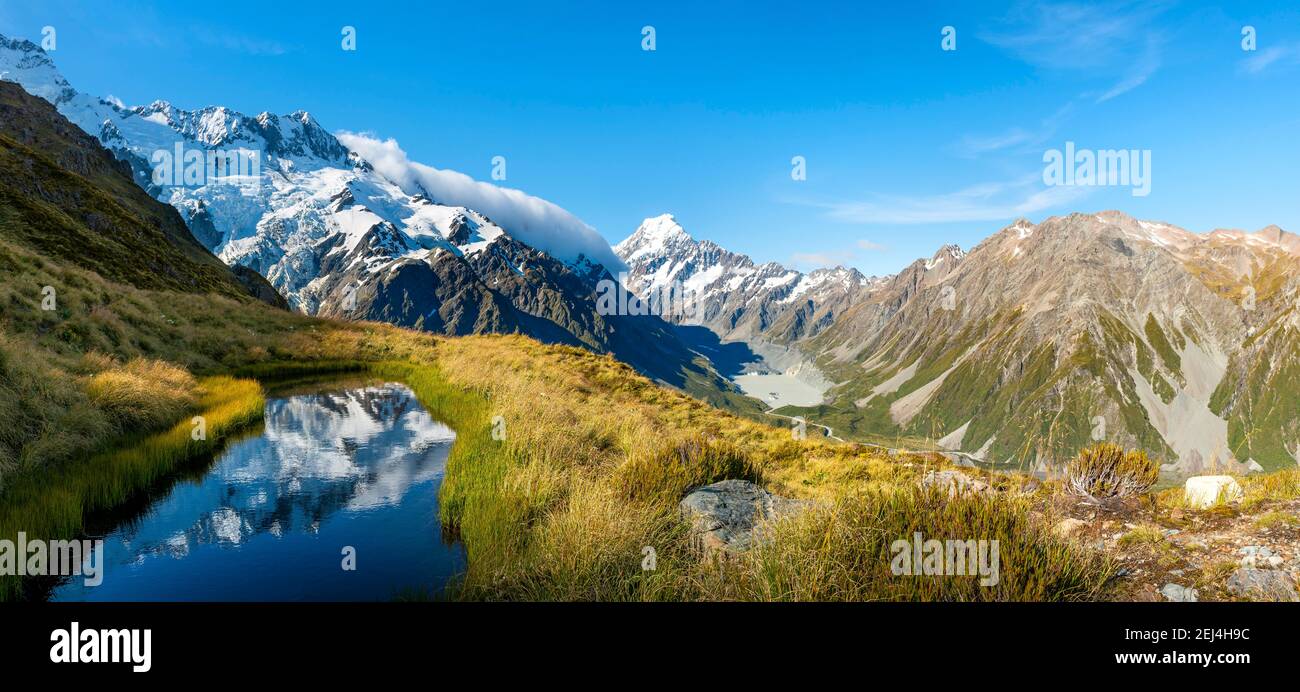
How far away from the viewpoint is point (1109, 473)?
12.3 meters

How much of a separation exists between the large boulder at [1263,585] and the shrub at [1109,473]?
191 inches

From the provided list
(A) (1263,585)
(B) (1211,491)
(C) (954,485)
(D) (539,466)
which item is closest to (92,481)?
(D) (539,466)

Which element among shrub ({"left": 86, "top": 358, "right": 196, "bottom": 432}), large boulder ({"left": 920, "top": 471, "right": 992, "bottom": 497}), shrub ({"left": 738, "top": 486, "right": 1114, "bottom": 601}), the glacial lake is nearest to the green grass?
the glacial lake

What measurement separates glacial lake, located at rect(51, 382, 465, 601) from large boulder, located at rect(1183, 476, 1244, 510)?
14.3m

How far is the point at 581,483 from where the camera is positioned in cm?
1153

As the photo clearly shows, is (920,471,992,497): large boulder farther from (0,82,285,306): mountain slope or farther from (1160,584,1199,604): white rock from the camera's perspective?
(0,82,285,306): mountain slope

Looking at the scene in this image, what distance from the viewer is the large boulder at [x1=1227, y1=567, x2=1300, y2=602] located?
605 cm

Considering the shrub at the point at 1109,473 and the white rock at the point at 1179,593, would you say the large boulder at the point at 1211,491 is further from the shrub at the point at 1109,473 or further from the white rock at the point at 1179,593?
the white rock at the point at 1179,593

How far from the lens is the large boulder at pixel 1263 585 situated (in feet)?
19.9

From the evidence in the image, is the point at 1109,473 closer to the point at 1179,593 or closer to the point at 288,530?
the point at 1179,593

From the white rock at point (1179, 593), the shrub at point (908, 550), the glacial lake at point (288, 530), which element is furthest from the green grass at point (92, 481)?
the white rock at point (1179, 593)
